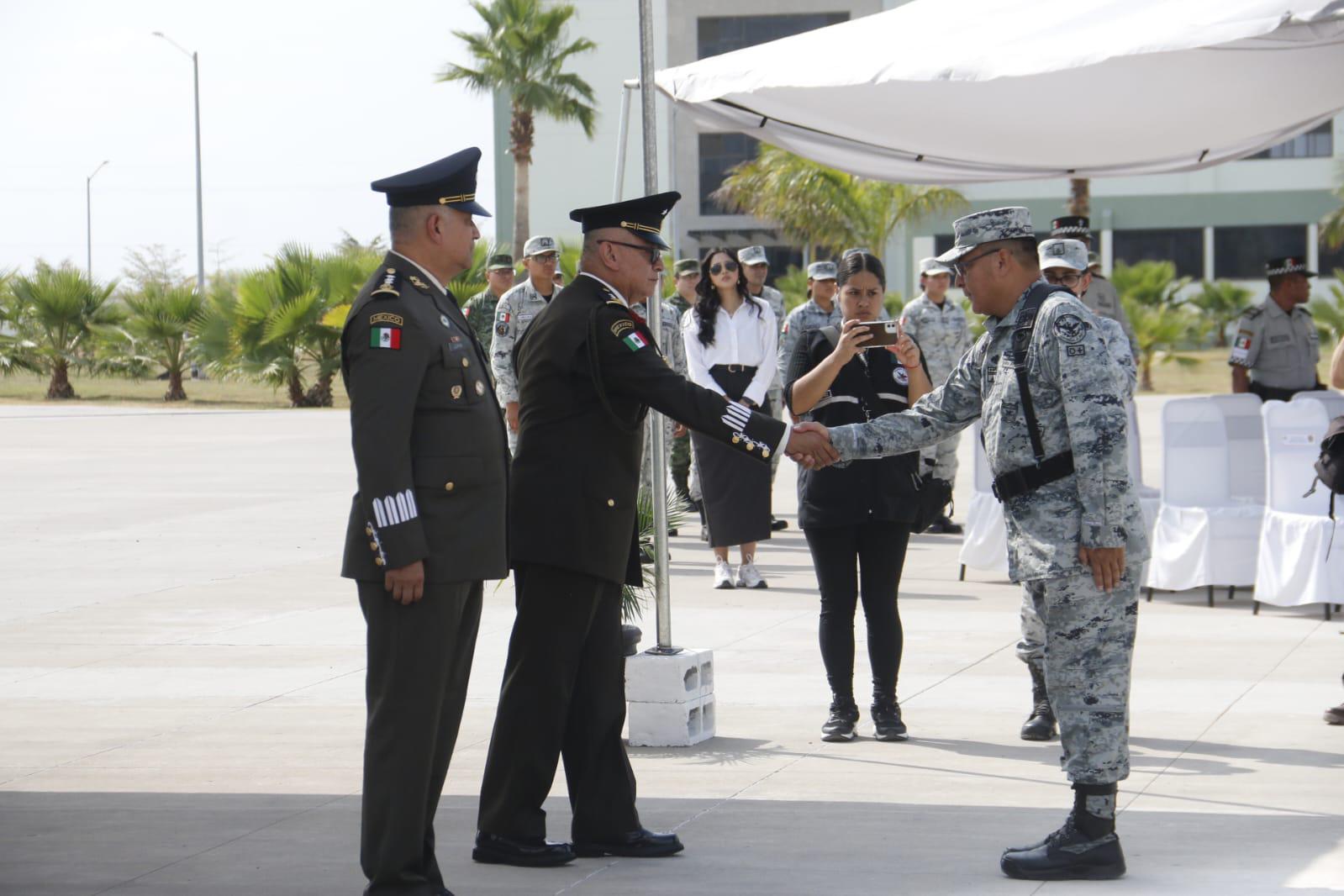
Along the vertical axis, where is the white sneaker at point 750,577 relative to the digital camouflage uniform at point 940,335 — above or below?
below

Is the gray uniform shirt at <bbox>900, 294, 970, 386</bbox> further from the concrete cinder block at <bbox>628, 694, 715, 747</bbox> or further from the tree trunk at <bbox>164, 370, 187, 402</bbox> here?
the tree trunk at <bbox>164, 370, 187, 402</bbox>

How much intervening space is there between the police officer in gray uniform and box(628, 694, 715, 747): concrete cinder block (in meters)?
6.01

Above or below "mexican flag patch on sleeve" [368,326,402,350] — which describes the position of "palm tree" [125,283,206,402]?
above

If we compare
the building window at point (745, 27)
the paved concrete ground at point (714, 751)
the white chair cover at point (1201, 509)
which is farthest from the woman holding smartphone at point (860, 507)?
the building window at point (745, 27)

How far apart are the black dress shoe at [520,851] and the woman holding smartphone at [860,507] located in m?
1.85

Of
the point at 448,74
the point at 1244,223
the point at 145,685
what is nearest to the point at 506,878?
the point at 145,685

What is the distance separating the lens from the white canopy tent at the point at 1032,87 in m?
5.76

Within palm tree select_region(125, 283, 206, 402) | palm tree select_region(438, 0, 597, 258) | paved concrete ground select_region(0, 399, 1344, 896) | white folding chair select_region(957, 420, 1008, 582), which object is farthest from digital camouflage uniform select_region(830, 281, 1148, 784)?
palm tree select_region(438, 0, 597, 258)

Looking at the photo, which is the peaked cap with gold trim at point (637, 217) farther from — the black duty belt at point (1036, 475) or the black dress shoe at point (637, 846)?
the black dress shoe at point (637, 846)

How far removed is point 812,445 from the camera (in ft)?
18.6

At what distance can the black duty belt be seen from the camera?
191 inches

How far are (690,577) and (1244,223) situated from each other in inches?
2159

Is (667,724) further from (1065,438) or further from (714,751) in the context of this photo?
(1065,438)

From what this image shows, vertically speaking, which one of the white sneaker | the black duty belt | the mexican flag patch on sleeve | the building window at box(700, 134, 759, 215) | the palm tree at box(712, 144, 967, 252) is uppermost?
the building window at box(700, 134, 759, 215)
